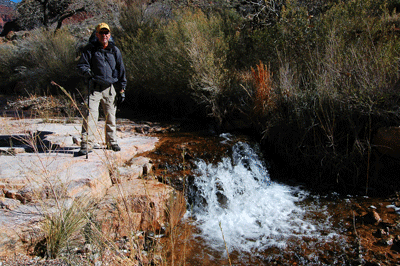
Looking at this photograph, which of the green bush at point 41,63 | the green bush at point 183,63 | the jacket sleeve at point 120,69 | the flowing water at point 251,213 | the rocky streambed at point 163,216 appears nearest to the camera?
the rocky streambed at point 163,216

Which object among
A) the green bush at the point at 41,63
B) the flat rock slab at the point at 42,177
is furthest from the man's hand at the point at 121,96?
the green bush at the point at 41,63

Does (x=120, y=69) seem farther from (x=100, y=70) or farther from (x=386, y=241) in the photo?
(x=386, y=241)

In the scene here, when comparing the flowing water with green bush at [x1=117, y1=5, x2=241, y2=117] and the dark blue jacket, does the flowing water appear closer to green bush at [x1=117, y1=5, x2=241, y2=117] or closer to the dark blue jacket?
green bush at [x1=117, y1=5, x2=241, y2=117]

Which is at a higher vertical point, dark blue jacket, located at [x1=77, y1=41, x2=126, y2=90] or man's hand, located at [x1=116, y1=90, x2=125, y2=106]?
dark blue jacket, located at [x1=77, y1=41, x2=126, y2=90]

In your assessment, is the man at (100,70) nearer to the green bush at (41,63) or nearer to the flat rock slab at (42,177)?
the flat rock slab at (42,177)

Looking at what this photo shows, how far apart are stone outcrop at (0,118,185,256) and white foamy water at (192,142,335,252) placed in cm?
55

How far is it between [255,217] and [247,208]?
0.27m

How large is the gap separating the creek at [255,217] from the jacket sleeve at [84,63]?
5.98 feet

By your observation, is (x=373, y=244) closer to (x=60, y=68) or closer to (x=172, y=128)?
(x=172, y=128)

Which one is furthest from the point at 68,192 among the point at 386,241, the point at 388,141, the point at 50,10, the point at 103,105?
the point at 50,10

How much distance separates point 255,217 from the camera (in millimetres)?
3836

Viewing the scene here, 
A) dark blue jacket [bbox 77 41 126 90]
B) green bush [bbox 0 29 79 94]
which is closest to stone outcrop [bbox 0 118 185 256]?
dark blue jacket [bbox 77 41 126 90]

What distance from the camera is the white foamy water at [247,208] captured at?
3.32 meters

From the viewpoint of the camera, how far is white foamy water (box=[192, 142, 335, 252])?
3.32 m
